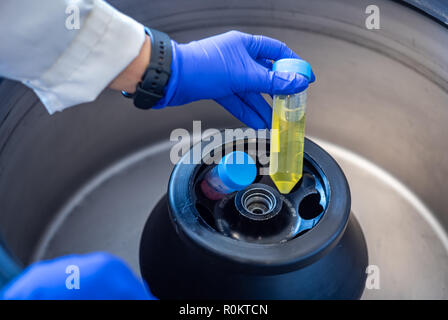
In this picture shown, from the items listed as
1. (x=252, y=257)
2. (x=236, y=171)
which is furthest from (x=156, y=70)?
(x=252, y=257)

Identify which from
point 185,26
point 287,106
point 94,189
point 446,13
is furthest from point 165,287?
point 446,13

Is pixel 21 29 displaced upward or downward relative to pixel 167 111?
downward

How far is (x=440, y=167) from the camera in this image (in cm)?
108

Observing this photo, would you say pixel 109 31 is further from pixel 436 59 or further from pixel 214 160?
pixel 436 59

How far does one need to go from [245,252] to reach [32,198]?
620 millimetres

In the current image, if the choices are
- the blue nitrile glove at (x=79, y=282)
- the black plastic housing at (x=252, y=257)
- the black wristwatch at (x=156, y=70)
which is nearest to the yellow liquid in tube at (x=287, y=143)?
the black plastic housing at (x=252, y=257)

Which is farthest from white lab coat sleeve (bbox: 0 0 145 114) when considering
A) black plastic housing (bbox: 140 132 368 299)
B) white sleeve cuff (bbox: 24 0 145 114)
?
black plastic housing (bbox: 140 132 368 299)

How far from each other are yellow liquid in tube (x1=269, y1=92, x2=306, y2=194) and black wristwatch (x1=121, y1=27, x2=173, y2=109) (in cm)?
22

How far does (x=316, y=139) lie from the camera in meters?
1.27

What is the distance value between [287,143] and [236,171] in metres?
0.13

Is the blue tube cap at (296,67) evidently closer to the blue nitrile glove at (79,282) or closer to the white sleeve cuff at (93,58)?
the white sleeve cuff at (93,58)

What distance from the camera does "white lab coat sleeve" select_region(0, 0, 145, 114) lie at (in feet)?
2.14

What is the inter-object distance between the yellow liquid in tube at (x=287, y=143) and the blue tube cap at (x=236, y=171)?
84 mm

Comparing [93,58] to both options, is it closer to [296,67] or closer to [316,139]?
[296,67]
